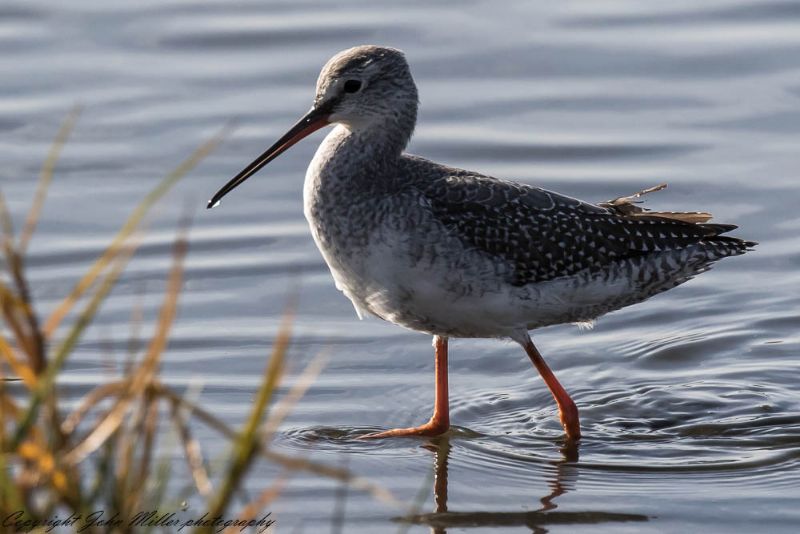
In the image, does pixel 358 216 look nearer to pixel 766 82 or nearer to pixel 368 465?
pixel 368 465

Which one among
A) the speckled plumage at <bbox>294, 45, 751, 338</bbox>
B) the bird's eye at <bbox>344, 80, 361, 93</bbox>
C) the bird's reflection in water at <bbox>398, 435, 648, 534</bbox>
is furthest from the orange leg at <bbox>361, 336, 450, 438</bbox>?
the bird's eye at <bbox>344, 80, 361, 93</bbox>

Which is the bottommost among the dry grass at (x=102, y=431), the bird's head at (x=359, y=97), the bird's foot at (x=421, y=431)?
the bird's foot at (x=421, y=431)

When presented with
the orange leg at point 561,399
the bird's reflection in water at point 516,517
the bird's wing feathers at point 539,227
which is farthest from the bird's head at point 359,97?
Result: the bird's reflection in water at point 516,517

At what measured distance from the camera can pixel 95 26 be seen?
14625 mm

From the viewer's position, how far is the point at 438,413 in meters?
8.74

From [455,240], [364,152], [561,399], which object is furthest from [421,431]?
[364,152]

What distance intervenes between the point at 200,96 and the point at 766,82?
18.2ft

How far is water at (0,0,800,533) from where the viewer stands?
790cm

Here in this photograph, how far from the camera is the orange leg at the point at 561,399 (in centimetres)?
859

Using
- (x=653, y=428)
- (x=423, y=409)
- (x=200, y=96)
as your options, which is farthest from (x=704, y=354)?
(x=200, y=96)

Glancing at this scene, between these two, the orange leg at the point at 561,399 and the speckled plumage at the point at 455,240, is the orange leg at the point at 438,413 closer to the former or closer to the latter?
the speckled plumage at the point at 455,240

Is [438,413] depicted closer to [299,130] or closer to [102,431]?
[299,130]

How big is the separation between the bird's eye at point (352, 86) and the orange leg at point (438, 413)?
66.3 inches

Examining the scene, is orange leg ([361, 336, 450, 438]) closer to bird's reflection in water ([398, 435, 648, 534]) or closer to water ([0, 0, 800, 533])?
water ([0, 0, 800, 533])
